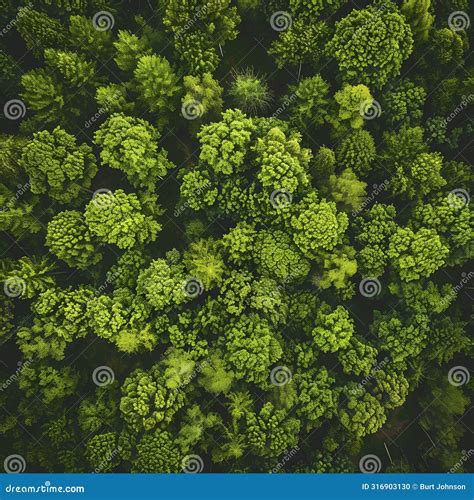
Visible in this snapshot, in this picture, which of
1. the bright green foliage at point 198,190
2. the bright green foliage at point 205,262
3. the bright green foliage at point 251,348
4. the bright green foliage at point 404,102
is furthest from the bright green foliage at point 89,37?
the bright green foliage at point 251,348

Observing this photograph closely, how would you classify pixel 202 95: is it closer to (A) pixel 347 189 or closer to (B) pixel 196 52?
(B) pixel 196 52

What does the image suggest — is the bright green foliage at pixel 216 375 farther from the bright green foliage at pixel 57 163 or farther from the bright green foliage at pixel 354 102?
the bright green foliage at pixel 354 102

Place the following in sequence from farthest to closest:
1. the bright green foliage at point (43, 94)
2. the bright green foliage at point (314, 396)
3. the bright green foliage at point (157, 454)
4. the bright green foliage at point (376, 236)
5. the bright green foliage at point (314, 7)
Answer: the bright green foliage at point (376, 236), the bright green foliage at point (314, 7), the bright green foliage at point (314, 396), the bright green foliage at point (157, 454), the bright green foliage at point (43, 94)

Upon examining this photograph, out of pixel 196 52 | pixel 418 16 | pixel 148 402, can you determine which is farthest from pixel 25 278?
pixel 418 16

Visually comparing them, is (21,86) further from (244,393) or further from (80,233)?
(244,393)

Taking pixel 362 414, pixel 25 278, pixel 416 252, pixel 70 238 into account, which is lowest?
pixel 25 278

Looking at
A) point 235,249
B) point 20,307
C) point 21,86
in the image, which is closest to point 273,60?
point 235,249

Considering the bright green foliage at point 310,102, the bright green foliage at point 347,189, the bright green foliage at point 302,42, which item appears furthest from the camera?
the bright green foliage at point 302,42
